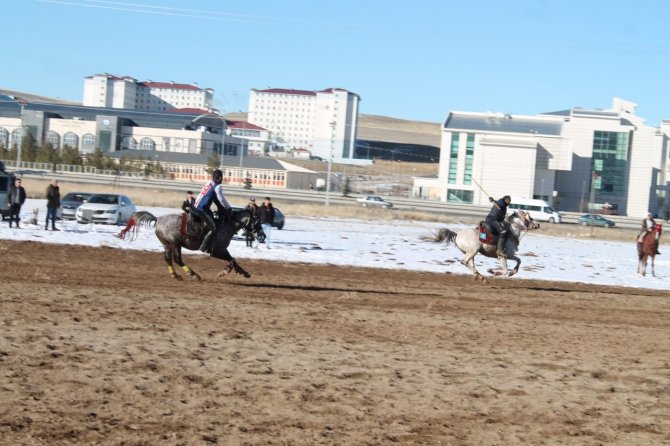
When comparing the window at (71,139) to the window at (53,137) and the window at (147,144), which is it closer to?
the window at (53,137)

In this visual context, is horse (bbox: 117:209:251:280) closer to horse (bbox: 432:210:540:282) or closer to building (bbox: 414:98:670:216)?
horse (bbox: 432:210:540:282)

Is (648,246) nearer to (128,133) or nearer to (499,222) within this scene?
(499,222)

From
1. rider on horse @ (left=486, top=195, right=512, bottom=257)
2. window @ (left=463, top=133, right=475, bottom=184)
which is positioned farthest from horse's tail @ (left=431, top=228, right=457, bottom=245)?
window @ (left=463, top=133, right=475, bottom=184)

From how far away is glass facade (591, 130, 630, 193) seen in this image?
100938 mm

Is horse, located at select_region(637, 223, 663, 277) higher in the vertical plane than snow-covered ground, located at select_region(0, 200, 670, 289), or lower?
higher

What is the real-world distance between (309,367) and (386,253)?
20.2 metres

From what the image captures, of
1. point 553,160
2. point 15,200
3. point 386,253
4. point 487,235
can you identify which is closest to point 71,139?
point 553,160

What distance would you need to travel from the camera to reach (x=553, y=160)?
9556 centimetres

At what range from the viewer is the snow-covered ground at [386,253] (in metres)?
25.6

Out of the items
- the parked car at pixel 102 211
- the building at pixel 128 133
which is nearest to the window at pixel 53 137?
the building at pixel 128 133

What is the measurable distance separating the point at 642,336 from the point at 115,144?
112518 millimetres

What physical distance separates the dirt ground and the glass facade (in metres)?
88.5

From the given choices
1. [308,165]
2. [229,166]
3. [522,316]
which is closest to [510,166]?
[229,166]

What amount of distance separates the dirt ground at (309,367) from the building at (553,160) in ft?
248
